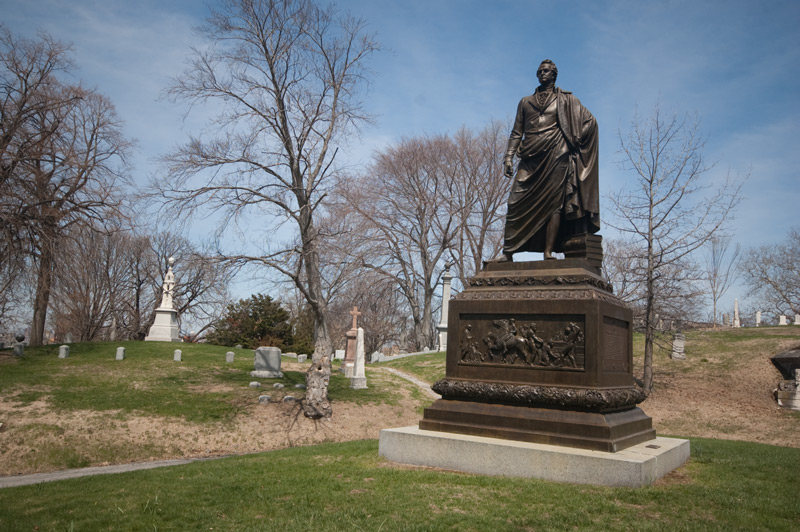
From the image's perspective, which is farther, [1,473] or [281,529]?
[1,473]

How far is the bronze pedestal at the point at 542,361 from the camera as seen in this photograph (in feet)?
20.9

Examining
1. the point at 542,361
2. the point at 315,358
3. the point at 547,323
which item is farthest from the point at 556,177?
the point at 315,358

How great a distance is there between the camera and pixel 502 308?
7.25 metres

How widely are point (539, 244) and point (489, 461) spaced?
3241 millimetres

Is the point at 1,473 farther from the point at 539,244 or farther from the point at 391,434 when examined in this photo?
the point at 539,244

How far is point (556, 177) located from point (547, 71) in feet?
5.56

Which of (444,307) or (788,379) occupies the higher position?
(444,307)

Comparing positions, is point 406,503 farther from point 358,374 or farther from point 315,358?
point 358,374

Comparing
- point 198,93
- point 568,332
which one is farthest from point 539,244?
point 198,93

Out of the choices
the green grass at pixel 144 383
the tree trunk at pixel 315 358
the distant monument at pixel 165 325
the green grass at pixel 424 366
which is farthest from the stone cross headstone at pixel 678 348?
the distant monument at pixel 165 325

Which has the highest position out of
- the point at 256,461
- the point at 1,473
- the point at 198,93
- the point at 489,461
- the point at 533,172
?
Result: the point at 198,93

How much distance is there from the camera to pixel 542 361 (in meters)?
6.82

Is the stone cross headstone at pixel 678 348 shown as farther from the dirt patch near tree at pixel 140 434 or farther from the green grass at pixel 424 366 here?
the dirt patch near tree at pixel 140 434

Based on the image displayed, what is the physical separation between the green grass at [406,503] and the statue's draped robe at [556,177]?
3.44m
